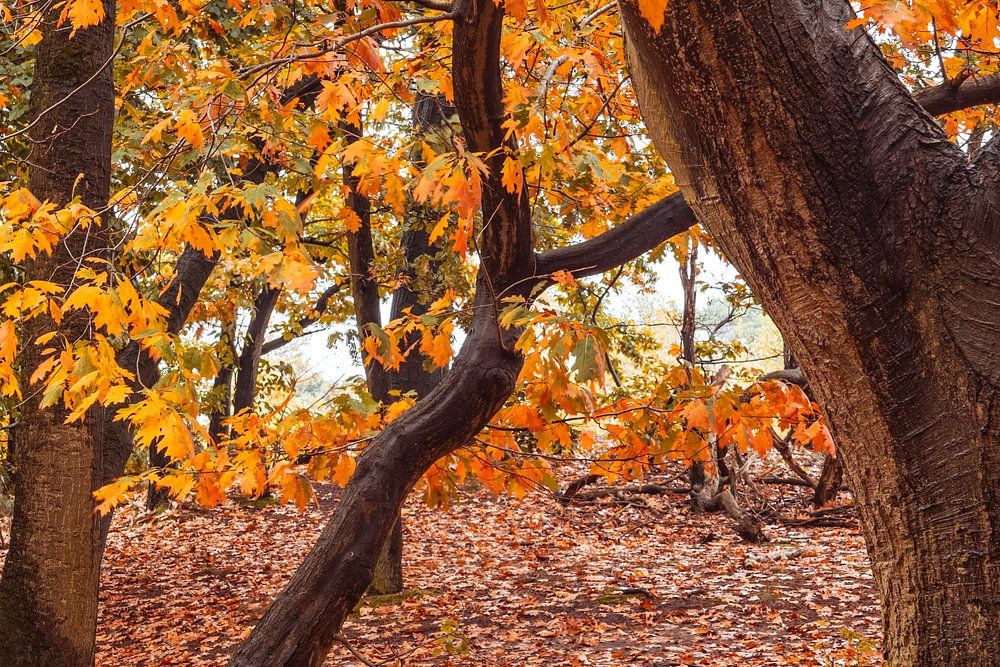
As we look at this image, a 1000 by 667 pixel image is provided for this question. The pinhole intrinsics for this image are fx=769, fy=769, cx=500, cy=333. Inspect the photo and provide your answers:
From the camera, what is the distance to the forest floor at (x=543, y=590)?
226 inches

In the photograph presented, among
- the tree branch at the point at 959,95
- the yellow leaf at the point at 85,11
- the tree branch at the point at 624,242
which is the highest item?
the yellow leaf at the point at 85,11

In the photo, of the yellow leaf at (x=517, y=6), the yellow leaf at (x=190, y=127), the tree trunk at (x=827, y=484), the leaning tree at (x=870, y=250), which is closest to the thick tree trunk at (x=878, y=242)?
the leaning tree at (x=870, y=250)

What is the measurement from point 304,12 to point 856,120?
7050 millimetres

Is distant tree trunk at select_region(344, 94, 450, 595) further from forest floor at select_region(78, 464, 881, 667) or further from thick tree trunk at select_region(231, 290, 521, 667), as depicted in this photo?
thick tree trunk at select_region(231, 290, 521, 667)

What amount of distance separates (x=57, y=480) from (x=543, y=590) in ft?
15.0

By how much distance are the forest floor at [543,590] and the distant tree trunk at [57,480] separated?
1969 millimetres

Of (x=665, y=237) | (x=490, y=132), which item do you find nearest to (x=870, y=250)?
(x=490, y=132)

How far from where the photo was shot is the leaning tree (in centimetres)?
167

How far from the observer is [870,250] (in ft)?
5.58

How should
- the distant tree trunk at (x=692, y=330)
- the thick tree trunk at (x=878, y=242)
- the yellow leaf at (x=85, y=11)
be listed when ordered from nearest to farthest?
the thick tree trunk at (x=878, y=242) → the yellow leaf at (x=85, y=11) → the distant tree trunk at (x=692, y=330)

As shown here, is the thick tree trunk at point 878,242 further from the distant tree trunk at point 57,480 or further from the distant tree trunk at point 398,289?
the distant tree trunk at point 398,289

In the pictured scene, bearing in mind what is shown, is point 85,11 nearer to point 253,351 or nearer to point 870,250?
point 870,250

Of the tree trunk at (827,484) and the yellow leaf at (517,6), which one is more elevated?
the yellow leaf at (517,6)

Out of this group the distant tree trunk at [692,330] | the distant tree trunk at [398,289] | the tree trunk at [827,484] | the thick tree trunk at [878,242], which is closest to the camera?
the thick tree trunk at [878,242]
